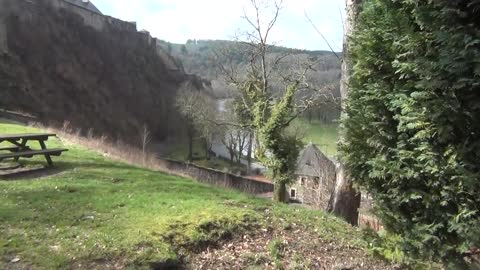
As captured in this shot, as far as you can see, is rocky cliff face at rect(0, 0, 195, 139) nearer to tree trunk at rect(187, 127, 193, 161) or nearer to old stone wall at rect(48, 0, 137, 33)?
old stone wall at rect(48, 0, 137, 33)

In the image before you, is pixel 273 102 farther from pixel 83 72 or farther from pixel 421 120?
pixel 83 72

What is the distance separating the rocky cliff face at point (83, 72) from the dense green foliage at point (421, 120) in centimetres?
5426

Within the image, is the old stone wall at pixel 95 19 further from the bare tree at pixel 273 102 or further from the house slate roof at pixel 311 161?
the bare tree at pixel 273 102

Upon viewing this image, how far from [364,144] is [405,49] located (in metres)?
1.41

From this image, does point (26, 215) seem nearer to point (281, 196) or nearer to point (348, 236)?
point (348, 236)

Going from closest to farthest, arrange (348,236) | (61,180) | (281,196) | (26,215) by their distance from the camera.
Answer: (26,215)
(348,236)
(61,180)
(281,196)

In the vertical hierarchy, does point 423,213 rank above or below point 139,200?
above

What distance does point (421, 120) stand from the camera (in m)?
4.56

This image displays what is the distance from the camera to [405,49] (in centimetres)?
488

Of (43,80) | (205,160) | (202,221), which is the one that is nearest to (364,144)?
(202,221)

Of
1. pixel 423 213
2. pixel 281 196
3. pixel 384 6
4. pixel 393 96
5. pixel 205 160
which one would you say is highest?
pixel 384 6

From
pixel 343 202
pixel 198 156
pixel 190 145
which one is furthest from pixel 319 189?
pixel 190 145

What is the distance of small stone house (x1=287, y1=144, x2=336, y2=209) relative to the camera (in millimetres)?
23891

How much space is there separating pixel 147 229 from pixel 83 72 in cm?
7642
